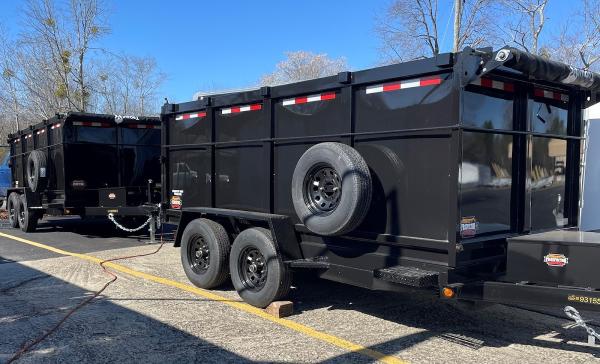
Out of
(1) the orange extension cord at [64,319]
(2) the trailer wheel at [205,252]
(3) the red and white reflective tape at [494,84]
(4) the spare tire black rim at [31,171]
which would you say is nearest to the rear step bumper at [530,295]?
(3) the red and white reflective tape at [494,84]

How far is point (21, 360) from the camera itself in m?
4.08

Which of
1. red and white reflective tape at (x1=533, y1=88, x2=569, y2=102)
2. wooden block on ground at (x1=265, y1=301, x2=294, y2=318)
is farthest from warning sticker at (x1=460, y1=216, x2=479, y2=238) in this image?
wooden block on ground at (x1=265, y1=301, x2=294, y2=318)

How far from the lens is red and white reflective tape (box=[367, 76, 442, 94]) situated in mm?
4190

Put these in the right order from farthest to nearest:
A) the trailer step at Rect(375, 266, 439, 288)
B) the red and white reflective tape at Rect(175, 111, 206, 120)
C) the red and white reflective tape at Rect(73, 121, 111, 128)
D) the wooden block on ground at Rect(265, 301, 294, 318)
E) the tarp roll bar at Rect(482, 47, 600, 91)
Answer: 1. the red and white reflective tape at Rect(73, 121, 111, 128)
2. the red and white reflective tape at Rect(175, 111, 206, 120)
3. the wooden block on ground at Rect(265, 301, 294, 318)
4. the trailer step at Rect(375, 266, 439, 288)
5. the tarp roll bar at Rect(482, 47, 600, 91)

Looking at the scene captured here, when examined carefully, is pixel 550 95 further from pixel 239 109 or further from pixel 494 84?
pixel 239 109

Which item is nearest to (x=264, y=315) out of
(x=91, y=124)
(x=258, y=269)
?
(x=258, y=269)

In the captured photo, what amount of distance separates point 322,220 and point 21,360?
2.71 meters

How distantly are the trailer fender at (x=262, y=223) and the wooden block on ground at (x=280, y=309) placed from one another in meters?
0.47

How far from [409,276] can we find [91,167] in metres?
8.92

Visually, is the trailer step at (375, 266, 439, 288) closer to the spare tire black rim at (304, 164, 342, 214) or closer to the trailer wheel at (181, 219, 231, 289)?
the spare tire black rim at (304, 164, 342, 214)

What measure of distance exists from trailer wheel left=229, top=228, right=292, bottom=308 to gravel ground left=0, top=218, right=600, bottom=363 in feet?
0.80

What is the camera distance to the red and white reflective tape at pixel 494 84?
4.24 m

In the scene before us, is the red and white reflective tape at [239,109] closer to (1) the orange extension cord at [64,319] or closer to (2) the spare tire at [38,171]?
(1) the orange extension cord at [64,319]

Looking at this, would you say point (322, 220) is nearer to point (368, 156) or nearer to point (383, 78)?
point (368, 156)
